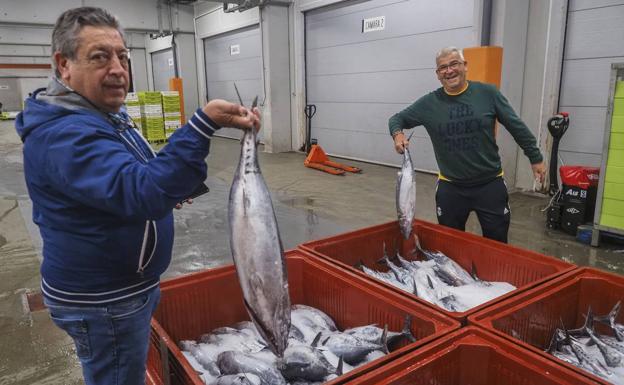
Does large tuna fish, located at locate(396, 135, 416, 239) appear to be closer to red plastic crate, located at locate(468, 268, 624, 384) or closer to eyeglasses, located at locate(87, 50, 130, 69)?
red plastic crate, located at locate(468, 268, 624, 384)

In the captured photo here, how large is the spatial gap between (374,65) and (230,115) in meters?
7.97

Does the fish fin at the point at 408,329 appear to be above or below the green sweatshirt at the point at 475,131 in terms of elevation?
below

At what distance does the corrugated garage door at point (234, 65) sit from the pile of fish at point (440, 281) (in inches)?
350

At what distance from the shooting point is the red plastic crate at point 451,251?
235 cm

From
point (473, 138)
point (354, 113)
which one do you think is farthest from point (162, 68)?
point (473, 138)

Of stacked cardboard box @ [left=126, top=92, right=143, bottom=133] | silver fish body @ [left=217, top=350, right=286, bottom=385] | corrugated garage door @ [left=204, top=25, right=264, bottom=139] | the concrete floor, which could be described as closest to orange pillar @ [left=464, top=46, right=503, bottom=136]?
the concrete floor

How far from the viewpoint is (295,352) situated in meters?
1.83

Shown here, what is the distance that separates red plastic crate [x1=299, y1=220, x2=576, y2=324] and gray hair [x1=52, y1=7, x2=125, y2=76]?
1515 millimetres

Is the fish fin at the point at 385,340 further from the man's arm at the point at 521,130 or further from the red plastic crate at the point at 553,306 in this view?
the man's arm at the point at 521,130

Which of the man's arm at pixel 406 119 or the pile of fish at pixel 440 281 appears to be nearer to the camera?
the pile of fish at pixel 440 281

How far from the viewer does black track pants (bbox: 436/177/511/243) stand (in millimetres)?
2889

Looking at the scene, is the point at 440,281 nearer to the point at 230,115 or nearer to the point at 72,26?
the point at 230,115

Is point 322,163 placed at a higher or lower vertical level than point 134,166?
lower

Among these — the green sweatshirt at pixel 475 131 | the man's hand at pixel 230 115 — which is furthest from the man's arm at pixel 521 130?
the man's hand at pixel 230 115
